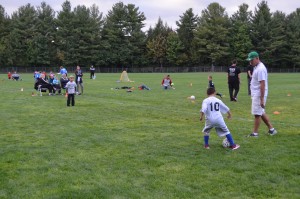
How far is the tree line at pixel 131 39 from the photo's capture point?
76750 millimetres

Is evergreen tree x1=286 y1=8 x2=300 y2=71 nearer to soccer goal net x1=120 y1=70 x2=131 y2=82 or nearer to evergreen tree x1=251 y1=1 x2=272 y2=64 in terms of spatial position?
evergreen tree x1=251 y1=1 x2=272 y2=64

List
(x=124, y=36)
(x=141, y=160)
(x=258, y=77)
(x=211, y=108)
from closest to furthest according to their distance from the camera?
(x=141, y=160), (x=211, y=108), (x=258, y=77), (x=124, y=36)

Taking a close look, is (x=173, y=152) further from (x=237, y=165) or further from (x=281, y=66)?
(x=281, y=66)

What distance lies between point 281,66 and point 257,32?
Result: 371 inches

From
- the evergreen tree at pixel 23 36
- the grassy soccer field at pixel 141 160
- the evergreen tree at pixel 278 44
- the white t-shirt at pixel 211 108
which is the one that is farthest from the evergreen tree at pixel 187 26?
the white t-shirt at pixel 211 108

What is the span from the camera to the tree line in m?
76.8

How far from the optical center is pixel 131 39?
81.1m

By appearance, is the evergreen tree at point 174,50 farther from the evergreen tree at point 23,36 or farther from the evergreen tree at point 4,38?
the evergreen tree at point 4,38

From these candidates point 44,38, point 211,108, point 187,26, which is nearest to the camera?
point 211,108

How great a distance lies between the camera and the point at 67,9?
7888 centimetres

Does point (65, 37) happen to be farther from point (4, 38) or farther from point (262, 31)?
point (262, 31)

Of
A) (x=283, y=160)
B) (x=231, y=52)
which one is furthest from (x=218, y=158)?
(x=231, y=52)

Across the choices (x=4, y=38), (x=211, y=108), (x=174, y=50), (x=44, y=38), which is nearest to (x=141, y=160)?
(x=211, y=108)

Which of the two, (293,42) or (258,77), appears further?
(293,42)
